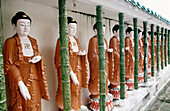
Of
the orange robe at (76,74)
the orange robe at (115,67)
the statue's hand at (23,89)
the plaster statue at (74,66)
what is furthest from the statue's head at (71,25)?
the orange robe at (115,67)

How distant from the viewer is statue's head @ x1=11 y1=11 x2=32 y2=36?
8.56 ft

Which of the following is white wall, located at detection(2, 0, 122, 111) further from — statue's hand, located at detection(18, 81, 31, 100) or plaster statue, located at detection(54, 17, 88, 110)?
statue's hand, located at detection(18, 81, 31, 100)

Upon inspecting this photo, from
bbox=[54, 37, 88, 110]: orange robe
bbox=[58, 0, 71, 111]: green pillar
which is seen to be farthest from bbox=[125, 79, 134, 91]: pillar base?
bbox=[58, 0, 71, 111]: green pillar

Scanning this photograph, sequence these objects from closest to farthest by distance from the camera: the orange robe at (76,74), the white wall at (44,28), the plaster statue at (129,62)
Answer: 1. the white wall at (44,28)
2. the orange robe at (76,74)
3. the plaster statue at (129,62)

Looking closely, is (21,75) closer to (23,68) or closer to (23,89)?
(23,68)

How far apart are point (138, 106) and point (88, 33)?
267cm

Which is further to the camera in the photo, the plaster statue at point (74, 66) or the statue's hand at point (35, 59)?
the plaster statue at point (74, 66)

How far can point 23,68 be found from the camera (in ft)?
8.79

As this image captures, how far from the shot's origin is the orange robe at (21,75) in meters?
2.53

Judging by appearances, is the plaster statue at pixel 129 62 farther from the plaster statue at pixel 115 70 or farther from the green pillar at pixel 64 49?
the green pillar at pixel 64 49

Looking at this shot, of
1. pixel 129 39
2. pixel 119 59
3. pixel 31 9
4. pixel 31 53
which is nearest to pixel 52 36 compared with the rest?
pixel 31 9

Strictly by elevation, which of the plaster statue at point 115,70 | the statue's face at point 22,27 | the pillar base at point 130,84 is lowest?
the pillar base at point 130,84

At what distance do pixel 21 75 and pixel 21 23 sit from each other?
0.84 m

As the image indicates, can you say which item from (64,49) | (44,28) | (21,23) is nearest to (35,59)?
(64,49)
